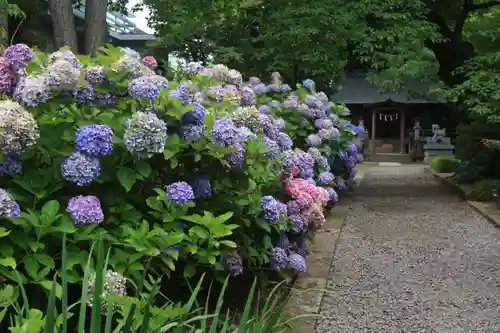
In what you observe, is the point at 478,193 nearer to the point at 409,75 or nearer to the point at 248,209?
the point at 409,75

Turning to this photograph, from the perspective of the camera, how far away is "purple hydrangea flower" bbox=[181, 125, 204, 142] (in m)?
3.04

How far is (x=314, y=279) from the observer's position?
469cm

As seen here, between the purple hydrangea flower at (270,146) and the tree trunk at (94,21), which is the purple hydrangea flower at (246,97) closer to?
the purple hydrangea flower at (270,146)

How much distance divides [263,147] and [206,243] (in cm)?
77

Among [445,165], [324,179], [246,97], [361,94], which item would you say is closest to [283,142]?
[246,97]

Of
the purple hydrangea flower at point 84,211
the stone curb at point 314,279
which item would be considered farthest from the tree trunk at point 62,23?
the purple hydrangea flower at point 84,211

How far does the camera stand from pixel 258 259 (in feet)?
12.2

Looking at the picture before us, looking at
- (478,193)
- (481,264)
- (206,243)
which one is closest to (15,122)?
(206,243)

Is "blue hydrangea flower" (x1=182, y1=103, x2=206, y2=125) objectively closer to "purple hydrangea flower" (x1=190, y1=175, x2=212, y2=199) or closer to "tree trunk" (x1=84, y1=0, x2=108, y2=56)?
"purple hydrangea flower" (x1=190, y1=175, x2=212, y2=199)

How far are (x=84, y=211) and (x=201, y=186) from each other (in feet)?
2.56

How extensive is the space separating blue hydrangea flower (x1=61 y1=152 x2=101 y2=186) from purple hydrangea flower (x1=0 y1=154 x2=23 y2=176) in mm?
189

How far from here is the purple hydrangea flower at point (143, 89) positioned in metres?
2.88

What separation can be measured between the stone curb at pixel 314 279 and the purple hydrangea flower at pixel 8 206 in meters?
1.27

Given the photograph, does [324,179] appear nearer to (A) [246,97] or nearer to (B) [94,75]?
(A) [246,97]
